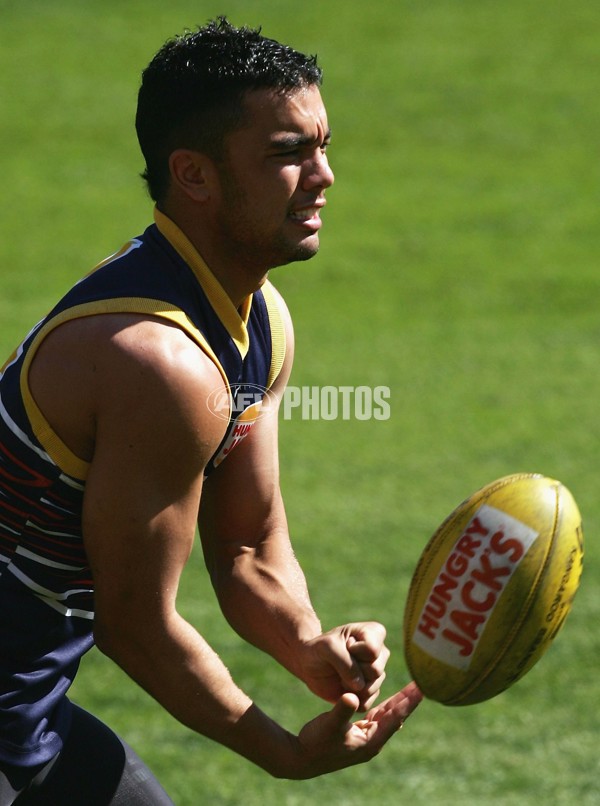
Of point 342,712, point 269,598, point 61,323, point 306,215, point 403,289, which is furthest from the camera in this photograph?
point 403,289

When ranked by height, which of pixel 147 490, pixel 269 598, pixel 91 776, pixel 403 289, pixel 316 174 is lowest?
pixel 403 289

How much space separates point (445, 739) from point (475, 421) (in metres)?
4.02

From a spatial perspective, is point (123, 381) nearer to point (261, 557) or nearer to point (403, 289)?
point (261, 557)

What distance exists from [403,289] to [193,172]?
9.22 m

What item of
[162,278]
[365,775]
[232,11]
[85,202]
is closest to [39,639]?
[162,278]

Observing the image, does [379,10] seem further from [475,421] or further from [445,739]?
[445,739]

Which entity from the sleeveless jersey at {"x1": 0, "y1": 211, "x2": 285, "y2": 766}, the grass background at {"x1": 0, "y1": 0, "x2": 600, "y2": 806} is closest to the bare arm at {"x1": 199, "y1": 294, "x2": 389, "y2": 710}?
the sleeveless jersey at {"x1": 0, "y1": 211, "x2": 285, "y2": 766}

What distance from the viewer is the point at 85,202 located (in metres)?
13.9

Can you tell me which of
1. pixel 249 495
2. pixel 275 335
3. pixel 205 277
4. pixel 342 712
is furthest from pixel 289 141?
pixel 342 712

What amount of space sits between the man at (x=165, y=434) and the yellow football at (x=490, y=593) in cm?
12

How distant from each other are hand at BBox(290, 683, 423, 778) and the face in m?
1.00

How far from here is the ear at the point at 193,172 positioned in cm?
309

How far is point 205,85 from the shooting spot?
309 centimetres

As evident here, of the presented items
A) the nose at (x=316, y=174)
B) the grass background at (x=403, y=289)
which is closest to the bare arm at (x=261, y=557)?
the nose at (x=316, y=174)
